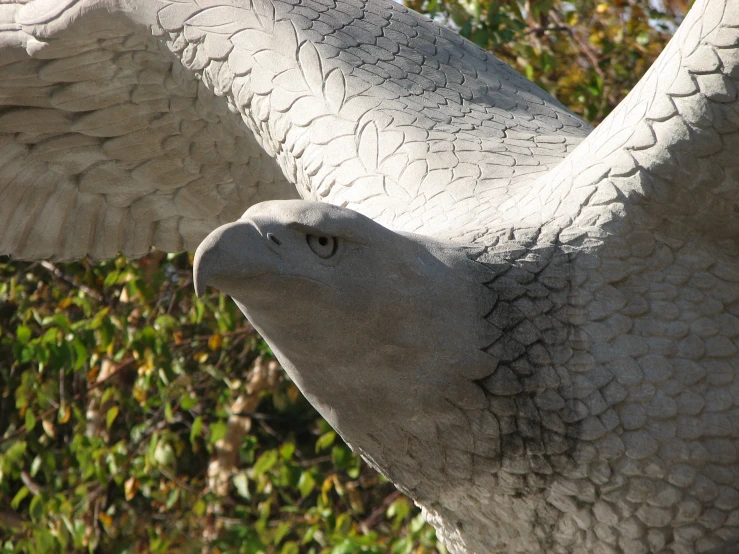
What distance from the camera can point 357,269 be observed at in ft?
4.49

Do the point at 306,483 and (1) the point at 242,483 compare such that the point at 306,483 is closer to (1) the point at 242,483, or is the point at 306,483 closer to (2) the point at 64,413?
(1) the point at 242,483

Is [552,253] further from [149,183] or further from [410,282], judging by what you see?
[149,183]

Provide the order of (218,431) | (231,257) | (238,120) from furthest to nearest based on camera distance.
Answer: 1. (218,431)
2. (238,120)
3. (231,257)

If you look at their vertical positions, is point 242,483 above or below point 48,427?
above

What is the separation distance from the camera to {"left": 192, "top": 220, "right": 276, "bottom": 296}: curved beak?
4.15 feet

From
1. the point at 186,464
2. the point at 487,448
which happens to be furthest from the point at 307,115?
the point at 186,464

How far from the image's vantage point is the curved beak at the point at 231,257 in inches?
49.8

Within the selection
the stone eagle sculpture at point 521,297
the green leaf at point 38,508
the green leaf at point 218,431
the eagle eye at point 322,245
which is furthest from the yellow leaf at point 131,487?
the eagle eye at point 322,245

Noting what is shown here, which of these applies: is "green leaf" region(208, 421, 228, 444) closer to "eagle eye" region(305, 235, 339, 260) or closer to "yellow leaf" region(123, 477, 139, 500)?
"yellow leaf" region(123, 477, 139, 500)

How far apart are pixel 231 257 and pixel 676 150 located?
63 centimetres

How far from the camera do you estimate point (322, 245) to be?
1.35 m

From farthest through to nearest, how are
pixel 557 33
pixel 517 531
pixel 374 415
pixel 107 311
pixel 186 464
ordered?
1. pixel 186 464
2. pixel 557 33
3. pixel 107 311
4. pixel 517 531
5. pixel 374 415

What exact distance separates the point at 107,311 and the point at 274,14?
1.81 metres

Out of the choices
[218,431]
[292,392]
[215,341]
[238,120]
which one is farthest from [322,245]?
[292,392]
